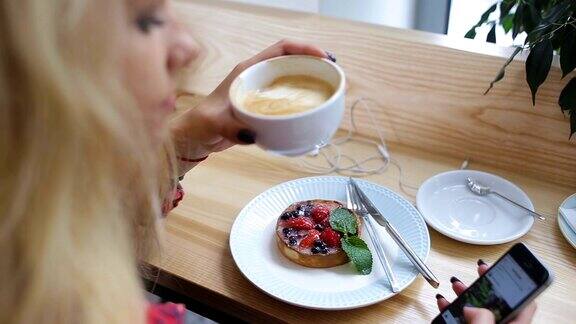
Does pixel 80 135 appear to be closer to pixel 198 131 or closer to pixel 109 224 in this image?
pixel 109 224

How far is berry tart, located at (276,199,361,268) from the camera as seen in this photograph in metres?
0.71

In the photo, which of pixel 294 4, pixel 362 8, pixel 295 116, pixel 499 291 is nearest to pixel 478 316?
pixel 499 291

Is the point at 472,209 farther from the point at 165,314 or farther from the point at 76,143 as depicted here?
the point at 76,143

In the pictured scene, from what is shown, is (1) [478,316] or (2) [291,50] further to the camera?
(2) [291,50]

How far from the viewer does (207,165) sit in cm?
94

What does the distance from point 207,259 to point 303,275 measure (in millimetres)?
137

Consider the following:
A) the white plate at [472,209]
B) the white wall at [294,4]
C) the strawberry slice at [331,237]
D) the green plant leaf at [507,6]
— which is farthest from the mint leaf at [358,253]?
the white wall at [294,4]

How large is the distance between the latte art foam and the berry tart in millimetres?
193

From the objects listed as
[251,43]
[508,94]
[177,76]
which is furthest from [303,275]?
[251,43]

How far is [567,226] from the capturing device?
0.72m

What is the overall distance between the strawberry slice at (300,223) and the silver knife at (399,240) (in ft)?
0.30

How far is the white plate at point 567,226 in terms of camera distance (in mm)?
703

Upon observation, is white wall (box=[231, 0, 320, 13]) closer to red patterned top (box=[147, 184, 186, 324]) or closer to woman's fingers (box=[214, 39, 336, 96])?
woman's fingers (box=[214, 39, 336, 96])

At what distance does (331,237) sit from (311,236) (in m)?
0.03
